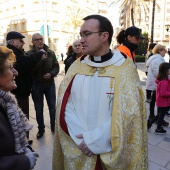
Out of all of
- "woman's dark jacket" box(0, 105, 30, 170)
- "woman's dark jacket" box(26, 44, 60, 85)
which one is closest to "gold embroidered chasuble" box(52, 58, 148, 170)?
"woman's dark jacket" box(0, 105, 30, 170)

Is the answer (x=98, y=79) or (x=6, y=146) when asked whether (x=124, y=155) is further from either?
(x=6, y=146)

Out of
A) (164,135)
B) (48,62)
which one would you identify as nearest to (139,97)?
(48,62)

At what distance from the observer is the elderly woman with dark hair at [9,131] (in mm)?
1250

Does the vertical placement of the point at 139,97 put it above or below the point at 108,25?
below

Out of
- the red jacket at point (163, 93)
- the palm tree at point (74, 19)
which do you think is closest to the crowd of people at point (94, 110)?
the red jacket at point (163, 93)

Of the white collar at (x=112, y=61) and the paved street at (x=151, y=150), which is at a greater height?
the white collar at (x=112, y=61)

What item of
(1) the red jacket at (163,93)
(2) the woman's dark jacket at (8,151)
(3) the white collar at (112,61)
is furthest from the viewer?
(1) the red jacket at (163,93)

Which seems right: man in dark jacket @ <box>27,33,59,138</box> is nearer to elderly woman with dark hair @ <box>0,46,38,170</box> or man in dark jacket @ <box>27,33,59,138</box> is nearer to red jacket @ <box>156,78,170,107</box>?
elderly woman with dark hair @ <box>0,46,38,170</box>

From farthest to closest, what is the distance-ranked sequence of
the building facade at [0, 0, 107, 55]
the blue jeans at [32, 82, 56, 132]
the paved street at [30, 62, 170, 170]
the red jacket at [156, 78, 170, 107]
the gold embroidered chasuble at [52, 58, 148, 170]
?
1. the building facade at [0, 0, 107, 55]
2. the red jacket at [156, 78, 170, 107]
3. the blue jeans at [32, 82, 56, 132]
4. the paved street at [30, 62, 170, 170]
5. the gold embroidered chasuble at [52, 58, 148, 170]

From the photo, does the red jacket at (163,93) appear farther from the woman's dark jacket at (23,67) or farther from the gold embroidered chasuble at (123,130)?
the woman's dark jacket at (23,67)

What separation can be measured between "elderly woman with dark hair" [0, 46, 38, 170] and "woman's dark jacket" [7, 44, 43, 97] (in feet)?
4.59

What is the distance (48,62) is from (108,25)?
2.16 metres

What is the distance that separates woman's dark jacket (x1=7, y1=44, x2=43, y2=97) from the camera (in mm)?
2967

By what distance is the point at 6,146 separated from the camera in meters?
1.26
